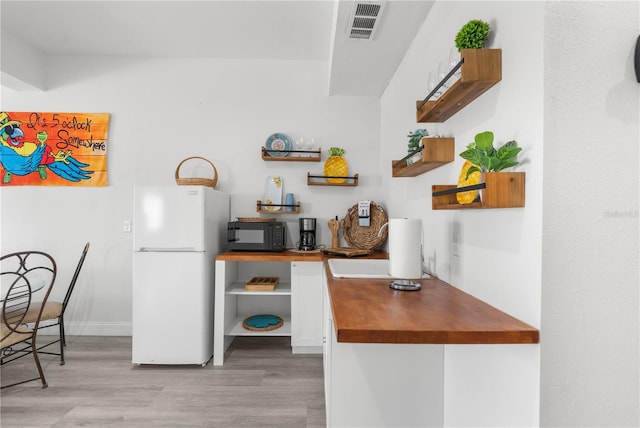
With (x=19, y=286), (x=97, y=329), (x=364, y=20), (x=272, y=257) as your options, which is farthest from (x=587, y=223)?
(x=97, y=329)

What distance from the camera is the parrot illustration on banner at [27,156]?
10.2 feet

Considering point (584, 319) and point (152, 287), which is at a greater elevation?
point (584, 319)

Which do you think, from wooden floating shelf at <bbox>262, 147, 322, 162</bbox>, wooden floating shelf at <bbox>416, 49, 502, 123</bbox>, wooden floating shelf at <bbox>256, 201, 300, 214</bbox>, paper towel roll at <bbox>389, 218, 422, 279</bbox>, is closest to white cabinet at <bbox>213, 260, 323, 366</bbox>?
wooden floating shelf at <bbox>256, 201, 300, 214</bbox>

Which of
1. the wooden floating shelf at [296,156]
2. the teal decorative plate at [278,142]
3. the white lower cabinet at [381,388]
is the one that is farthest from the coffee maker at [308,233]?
the white lower cabinet at [381,388]

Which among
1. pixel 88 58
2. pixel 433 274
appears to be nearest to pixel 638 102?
pixel 433 274

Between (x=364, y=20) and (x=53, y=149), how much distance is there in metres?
3.00

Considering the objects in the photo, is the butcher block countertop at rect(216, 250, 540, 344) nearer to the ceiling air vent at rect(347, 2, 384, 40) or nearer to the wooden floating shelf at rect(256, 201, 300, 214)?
the ceiling air vent at rect(347, 2, 384, 40)

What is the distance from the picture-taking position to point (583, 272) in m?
0.94

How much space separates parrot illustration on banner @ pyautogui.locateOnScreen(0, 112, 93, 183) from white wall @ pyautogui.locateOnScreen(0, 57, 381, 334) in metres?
0.16

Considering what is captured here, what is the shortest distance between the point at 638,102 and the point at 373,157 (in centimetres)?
236

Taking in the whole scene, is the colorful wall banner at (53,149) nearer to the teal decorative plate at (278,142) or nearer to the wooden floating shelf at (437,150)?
the teal decorative plate at (278,142)

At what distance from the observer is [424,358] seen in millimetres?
1431

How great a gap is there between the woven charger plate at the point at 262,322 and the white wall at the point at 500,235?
1551mm

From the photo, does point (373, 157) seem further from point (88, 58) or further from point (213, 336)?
point (88, 58)
